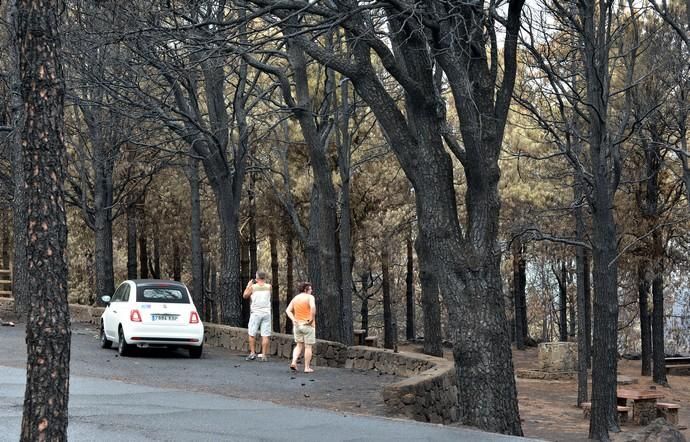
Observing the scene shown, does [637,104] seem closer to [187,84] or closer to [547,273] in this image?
[187,84]

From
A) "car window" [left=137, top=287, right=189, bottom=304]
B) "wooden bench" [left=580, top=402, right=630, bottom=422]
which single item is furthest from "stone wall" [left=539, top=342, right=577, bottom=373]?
"car window" [left=137, top=287, right=189, bottom=304]

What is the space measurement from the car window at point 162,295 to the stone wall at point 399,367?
2539 millimetres

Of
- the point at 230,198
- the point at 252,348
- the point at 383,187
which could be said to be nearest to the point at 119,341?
the point at 252,348

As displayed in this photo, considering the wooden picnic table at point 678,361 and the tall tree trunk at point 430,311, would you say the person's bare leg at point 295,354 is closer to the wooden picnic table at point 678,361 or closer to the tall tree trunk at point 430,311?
the tall tree trunk at point 430,311

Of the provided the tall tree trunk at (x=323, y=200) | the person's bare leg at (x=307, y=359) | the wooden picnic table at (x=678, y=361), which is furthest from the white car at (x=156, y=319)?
the wooden picnic table at (x=678, y=361)

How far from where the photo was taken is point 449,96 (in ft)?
123

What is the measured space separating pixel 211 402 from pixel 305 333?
5.81 meters

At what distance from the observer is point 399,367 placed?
1983 cm

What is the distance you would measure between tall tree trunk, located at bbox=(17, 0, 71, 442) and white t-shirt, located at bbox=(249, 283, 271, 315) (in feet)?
48.1

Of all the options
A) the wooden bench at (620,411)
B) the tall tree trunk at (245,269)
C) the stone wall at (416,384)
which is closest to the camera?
the stone wall at (416,384)

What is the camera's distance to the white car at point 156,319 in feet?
71.6

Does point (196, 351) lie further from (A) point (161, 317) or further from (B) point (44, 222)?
(B) point (44, 222)

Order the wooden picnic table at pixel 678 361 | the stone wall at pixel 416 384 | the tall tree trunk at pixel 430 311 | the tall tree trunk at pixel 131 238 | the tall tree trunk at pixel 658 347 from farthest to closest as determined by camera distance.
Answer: the tall tree trunk at pixel 131 238 → the wooden picnic table at pixel 678 361 → the tall tree trunk at pixel 658 347 → the tall tree trunk at pixel 430 311 → the stone wall at pixel 416 384

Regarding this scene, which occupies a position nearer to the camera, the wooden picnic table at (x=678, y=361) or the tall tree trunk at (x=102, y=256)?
the tall tree trunk at (x=102, y=256)
